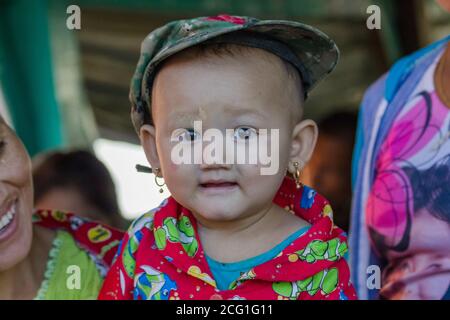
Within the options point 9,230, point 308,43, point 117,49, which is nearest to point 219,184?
point 308,43

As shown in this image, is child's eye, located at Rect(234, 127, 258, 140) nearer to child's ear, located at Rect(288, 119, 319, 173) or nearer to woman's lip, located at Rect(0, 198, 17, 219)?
child's ear, located at Rect(288, 119, 319, 173)

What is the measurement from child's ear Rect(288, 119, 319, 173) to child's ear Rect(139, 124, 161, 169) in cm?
35

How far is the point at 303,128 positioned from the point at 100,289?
26.9 inches

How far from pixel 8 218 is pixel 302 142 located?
0.77 meters

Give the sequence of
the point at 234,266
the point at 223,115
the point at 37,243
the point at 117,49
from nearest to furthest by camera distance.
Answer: the point at 223,115, the point at 234,266, the point at 37,243, the point at 117,49

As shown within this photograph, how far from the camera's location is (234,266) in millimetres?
1926

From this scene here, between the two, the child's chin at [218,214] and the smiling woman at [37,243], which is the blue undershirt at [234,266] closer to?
the child's chin at [218,214]

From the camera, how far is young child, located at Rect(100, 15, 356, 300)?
1.83 metres

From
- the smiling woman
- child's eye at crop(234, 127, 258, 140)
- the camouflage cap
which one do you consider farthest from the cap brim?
the smiling woman

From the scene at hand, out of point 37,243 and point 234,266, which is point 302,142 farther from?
point 37,243

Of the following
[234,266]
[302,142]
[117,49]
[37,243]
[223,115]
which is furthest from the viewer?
[117,49]

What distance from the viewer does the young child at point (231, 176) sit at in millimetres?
1832
